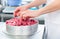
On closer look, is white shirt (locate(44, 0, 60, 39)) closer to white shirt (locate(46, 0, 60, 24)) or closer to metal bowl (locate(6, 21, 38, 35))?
white shirt (locate(46, 0, 60, 24))

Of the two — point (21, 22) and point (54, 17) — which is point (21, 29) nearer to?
point (21, 22)

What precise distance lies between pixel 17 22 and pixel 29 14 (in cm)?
10

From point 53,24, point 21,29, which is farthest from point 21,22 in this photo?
point 53,24

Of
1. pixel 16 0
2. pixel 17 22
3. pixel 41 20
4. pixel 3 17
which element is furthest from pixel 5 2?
pixel 17 22

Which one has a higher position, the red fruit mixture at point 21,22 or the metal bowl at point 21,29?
the red fruit mixture at point 21,22

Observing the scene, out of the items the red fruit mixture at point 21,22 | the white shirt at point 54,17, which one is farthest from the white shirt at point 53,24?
the red fruit mixture at point 21,22

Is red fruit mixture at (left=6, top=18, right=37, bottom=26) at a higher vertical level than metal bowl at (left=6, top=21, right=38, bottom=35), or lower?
higher

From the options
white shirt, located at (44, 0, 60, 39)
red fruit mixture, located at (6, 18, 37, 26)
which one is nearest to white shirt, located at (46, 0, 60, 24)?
white shirt, located at (44, 0, 60, 39)

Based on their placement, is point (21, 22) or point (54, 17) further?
point (54, 17)

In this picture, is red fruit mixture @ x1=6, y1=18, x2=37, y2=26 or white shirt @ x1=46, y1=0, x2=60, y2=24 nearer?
red fruit mixture @ x1=6, y1=18, x2=37, y2=26

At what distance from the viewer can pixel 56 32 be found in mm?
1201

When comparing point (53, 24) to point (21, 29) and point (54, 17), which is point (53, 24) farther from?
point (21, 29)

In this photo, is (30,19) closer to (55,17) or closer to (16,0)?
(55,17)

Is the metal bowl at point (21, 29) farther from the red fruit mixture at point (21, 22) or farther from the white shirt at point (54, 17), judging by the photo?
the white shirt at point (54, 17)
